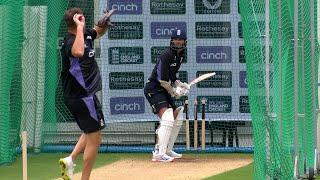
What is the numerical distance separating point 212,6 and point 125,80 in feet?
6.62

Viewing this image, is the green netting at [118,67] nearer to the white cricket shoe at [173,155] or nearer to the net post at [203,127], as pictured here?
the net post at [203,127]

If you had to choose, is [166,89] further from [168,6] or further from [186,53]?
[168,6]

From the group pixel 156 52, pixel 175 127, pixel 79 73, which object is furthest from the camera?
pixel 156 52

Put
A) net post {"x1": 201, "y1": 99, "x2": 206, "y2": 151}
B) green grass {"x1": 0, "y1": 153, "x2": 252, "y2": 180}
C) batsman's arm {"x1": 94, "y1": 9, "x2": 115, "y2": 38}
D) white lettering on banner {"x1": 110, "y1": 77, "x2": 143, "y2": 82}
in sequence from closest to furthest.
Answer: batsman's arm {"x1": 94, "y1": 9, "x2": 115, "y2": 38} → green grass {"x1": 0, "y1": 153, "x2": 252, "y2": 180} → net post {"x1": 201, "y1": 99, "x2": 206, "y2": 151} → white lettering on banner {"x1": 110, "y1": 77, "x2": 143, "y2": 82}

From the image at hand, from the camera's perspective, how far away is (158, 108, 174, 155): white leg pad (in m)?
14.5

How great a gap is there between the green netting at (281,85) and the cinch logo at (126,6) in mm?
5131

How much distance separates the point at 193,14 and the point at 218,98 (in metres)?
1.55

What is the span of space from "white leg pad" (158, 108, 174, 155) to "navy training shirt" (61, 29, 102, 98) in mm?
4171

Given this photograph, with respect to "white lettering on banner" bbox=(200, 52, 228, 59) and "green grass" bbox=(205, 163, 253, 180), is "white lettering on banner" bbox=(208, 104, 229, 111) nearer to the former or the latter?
"white lettering on banner" bbox=(200, 52, 228, 59)

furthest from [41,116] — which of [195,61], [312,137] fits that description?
[312,137]

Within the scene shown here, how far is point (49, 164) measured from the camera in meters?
14.8

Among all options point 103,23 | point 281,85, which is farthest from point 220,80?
point 103,23

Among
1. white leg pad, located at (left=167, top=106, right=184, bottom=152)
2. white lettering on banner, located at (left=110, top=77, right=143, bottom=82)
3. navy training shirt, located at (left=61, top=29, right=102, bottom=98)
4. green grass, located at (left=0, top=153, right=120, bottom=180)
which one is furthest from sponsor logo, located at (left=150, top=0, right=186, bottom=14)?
Answer: navy training shirt, located at (left=61, top=29, right=102, bottom=98)

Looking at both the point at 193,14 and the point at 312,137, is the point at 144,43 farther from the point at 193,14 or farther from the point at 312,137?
the point at 312,137
